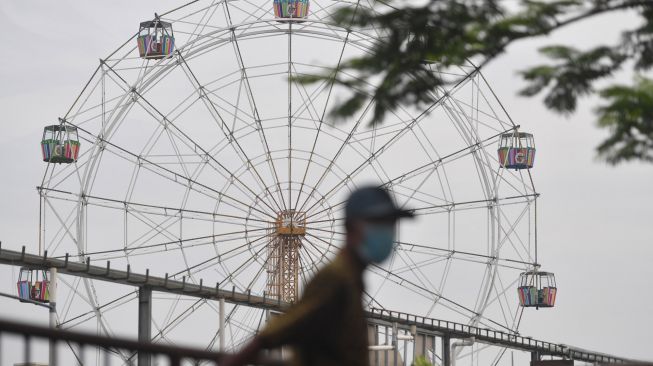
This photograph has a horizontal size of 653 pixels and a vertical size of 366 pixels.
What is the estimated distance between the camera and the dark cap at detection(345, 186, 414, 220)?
605cm

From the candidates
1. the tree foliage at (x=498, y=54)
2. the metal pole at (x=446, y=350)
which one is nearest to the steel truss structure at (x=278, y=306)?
the metal pole at (x=446, y=350)

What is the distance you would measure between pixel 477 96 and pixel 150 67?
42.3ft

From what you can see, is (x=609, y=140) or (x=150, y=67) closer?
(x=609, y=140)

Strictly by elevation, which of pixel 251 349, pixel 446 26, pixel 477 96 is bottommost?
pixel 251 349

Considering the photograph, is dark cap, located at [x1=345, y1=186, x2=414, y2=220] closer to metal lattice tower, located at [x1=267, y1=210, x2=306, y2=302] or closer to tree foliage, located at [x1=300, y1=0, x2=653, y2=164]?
tree foliage, located at [x1=300, y1=0, x2=653, y2=164]

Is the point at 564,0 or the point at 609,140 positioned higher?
the point at 564,0

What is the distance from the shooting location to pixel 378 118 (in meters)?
12.7

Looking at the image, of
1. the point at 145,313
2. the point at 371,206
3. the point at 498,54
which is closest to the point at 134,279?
the point at 145,313

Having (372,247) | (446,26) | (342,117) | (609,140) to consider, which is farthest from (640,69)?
(372,247)

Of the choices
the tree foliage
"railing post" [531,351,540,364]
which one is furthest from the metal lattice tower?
the tree foliage

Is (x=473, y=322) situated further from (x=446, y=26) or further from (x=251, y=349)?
(x=251, y=349)

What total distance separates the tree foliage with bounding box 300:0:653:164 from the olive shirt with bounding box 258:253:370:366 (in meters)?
6.10

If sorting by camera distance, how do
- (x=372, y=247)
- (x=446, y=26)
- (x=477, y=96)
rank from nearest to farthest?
(x=372, y=247)
(x=446, y=26)
(x=477, y=96)

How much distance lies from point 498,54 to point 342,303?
6.91m
